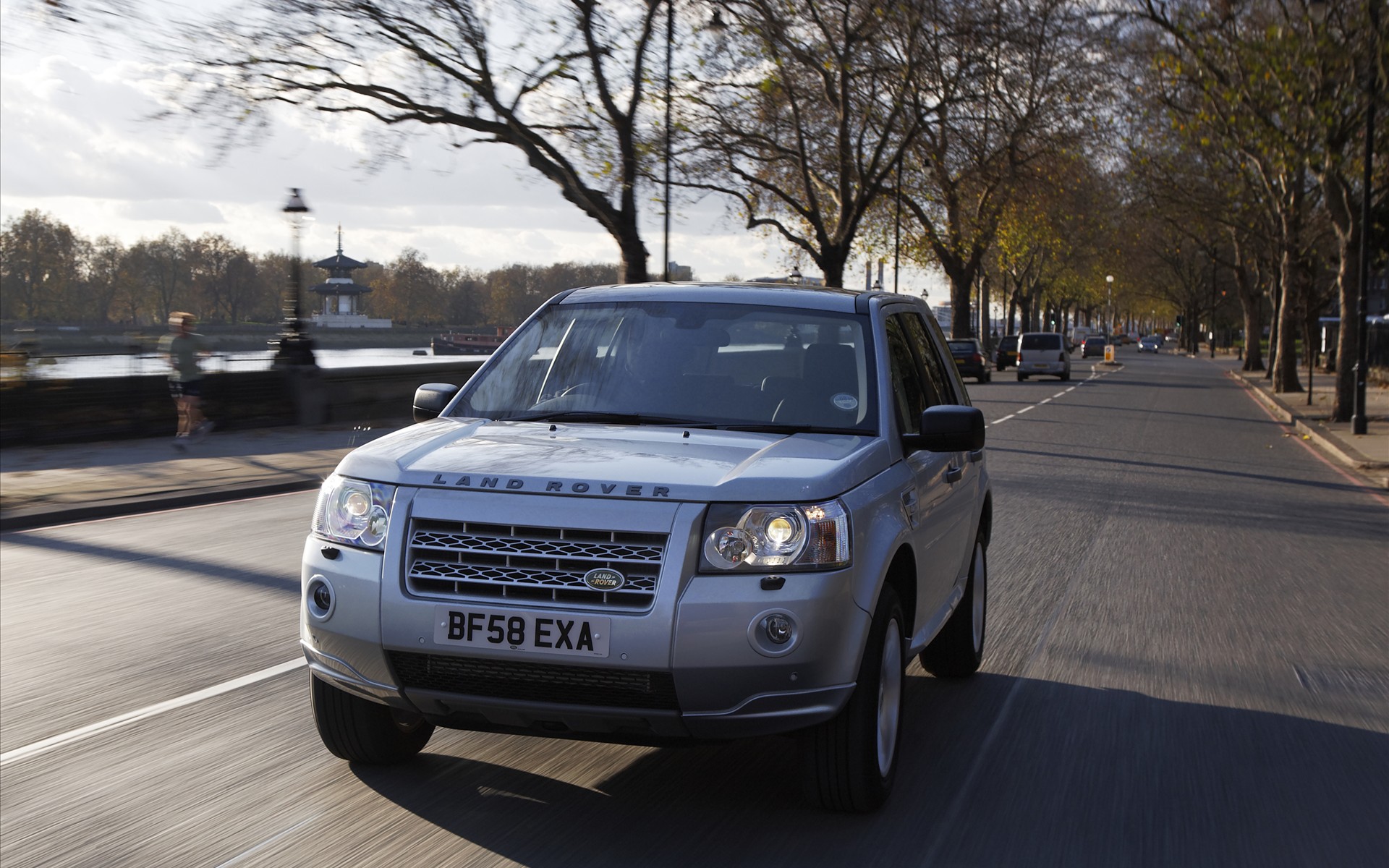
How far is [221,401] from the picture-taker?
23.8 m

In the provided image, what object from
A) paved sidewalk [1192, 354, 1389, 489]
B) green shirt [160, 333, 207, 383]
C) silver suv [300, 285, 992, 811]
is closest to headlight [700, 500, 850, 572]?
silver suv [300, 285, 992, 811]

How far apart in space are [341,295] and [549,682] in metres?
72.4

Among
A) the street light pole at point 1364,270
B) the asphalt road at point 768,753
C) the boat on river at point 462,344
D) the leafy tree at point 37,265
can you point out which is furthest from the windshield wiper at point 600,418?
the leafy tree at point 37,265

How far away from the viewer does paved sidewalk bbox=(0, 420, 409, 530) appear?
13641mm

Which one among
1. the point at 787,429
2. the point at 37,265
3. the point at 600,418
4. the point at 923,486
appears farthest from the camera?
the point at 37,265

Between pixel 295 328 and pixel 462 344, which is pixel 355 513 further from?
pixel 462 344

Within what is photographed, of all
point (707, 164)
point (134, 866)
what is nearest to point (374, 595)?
point (134, 866)

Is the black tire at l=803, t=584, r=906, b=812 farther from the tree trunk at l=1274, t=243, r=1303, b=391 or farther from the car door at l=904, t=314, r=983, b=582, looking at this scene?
the tree trunk at l=1274, t=243, r=1303, b=391

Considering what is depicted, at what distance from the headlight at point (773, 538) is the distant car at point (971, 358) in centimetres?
4549

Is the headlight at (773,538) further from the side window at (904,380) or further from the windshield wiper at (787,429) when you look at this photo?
the side window at (904,380)

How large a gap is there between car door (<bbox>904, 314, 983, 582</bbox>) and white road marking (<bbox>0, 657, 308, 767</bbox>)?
279cm

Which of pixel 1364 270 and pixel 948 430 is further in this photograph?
pixel 1364 270

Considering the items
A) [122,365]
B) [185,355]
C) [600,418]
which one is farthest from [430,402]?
[122,365]

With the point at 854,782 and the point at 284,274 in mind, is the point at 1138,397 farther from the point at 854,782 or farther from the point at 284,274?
the point at 284,274
